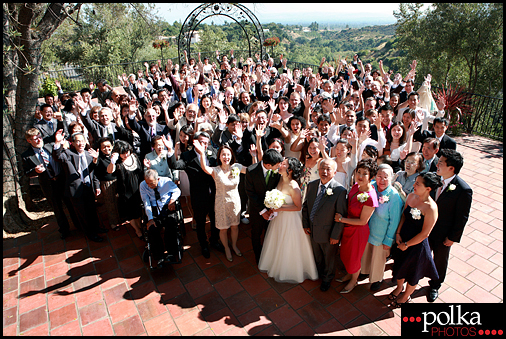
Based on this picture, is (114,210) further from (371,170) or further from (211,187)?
(371,170)

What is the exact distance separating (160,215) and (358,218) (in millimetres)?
2539

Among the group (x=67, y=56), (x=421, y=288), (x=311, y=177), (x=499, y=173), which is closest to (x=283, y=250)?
(x=311, y=177)

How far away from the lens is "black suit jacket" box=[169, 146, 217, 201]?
424cm

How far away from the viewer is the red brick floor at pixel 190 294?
3.49m

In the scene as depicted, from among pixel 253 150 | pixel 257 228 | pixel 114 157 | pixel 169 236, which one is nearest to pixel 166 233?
pixel 169 236

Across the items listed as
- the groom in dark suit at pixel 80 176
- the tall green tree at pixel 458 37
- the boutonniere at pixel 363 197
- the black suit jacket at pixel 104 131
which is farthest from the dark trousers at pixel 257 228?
the tall green tree at pixel 458 37

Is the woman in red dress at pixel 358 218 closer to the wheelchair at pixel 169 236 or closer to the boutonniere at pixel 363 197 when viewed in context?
the boutonniere at pixel 363 197

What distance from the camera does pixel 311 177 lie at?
426 centimetres

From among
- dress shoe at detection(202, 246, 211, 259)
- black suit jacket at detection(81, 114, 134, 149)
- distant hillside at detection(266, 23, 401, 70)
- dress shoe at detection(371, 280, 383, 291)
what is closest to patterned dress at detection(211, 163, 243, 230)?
dress shoe at detection(202, 246, 211, 259)

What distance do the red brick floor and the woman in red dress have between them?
458 mm

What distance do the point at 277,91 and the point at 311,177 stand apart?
13.3 feet

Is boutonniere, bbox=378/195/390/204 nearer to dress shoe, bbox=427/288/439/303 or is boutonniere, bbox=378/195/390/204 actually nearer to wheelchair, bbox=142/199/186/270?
dress shoe, bbox=427/288/439/303

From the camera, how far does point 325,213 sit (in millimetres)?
3549

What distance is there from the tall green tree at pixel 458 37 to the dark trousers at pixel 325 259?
11.9 meters
